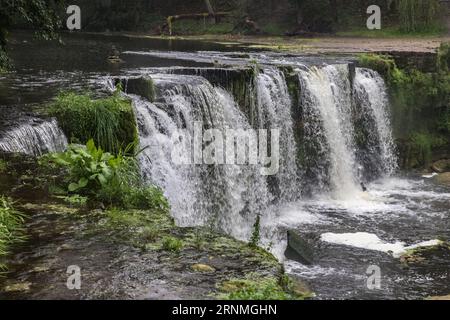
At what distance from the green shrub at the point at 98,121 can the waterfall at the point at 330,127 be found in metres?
7.57

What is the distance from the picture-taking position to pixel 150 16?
3991cm

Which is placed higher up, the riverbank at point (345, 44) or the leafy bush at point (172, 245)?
the riverbank at point (345, 44)

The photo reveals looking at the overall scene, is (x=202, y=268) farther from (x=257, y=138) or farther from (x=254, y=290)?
(x=257, y=138)

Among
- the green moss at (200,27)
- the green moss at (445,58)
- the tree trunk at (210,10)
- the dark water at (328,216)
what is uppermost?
the tree trunk at (210,10)

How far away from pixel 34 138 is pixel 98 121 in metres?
→ 1.18

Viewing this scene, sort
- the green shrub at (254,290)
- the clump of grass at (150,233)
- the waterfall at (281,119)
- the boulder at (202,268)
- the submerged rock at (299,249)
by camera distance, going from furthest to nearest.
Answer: the waterfall at (281,119)
the submerged rock at (299,249)
the clump of grass at (150,233)
the boulder at (202,268)
the green shrub at (254,290)

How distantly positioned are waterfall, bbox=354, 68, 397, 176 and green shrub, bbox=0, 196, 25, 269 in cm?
1404

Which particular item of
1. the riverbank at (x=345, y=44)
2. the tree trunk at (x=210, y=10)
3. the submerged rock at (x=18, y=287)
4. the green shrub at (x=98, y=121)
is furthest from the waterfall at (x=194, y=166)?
the tree trunk at (x=210, y=10)

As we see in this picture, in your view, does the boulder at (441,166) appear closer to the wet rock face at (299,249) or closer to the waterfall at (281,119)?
the waterfall at (281,119)

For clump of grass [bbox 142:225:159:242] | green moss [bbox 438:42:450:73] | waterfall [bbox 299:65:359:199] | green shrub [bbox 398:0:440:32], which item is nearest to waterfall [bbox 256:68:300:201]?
waterfall [bbox 299:65:359:199]

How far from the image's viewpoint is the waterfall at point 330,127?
17547 millimetres

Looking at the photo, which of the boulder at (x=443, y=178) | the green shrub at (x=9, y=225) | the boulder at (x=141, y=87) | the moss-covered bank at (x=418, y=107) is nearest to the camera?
the green shrub at (x=9, y=225)

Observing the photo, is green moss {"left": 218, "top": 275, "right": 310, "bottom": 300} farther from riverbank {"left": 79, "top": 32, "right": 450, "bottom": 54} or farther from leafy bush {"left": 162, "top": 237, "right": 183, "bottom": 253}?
riverbank {"left": 79, "top": 32, "right": 450, "bottom": 54}
